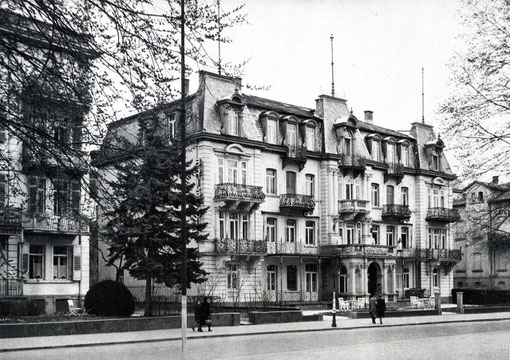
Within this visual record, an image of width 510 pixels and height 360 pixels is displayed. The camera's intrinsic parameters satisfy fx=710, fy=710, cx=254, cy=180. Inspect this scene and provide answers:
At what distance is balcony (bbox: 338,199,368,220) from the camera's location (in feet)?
176

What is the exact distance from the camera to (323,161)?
5331cm

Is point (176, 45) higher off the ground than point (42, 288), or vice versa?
point (176, 45)

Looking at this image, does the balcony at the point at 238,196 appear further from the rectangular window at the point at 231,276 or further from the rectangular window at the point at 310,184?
the rectangular window at the point at 310,184

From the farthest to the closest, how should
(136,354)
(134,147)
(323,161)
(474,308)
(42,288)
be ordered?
(323,161)
(474,308)
(42,288)
(136,354)
(134,147)

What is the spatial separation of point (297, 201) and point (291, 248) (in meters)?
3.37

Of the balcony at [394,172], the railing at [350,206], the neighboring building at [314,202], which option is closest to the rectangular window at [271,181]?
the neighboring building at [314,202]

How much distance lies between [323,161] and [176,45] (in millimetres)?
44189

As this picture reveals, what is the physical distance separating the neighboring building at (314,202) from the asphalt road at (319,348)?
18903mm

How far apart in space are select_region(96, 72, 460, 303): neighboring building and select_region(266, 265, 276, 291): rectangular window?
7 cm

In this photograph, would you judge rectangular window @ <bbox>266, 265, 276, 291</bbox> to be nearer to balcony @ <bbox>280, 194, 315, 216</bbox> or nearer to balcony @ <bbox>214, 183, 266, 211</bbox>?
balcony @ <bbox>280, 194, 315, 216</bbox>

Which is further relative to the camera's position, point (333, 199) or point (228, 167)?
point (333, 199)

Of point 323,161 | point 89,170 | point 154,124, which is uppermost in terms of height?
point 323,161

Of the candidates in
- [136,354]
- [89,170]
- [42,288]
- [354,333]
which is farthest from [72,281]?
[89,170]

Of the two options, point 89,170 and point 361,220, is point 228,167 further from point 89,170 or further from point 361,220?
point 89,170
